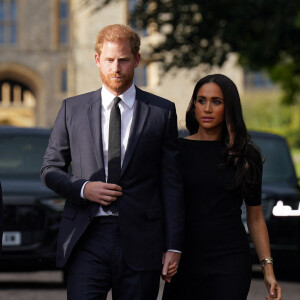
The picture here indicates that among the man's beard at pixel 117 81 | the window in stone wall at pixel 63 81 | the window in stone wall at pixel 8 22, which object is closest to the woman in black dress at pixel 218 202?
the man's beard at pixel 117 81

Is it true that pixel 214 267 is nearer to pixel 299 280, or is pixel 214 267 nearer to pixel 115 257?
pixel 115 257

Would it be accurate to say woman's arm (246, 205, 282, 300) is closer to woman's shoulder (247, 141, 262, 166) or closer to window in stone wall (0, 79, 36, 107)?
woman's shoulder (247, 141, 262, 166)

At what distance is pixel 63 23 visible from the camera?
59.2m

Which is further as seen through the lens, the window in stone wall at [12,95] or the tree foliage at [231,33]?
the window in stone wall at [12,95]

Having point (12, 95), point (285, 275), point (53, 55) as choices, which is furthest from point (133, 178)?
point (12, 95)

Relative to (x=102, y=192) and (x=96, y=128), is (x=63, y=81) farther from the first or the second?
(x=102, y=192)

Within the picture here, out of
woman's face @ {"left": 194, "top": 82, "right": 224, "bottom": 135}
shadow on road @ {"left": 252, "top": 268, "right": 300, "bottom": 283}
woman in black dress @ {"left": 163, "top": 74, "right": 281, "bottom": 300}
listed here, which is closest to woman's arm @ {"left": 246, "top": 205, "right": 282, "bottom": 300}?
woman in black dress @ {"left": 163, "top": 74, "right": 281, "bottom": 300}

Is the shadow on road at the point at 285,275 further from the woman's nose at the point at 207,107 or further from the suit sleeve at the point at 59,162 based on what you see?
the suit sleeve at the point at 59,162

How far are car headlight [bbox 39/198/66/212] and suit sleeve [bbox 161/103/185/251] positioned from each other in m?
4.87

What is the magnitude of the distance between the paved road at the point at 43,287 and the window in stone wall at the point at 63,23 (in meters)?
48.8

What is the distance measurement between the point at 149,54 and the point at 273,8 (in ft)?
11.4

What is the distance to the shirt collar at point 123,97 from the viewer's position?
180 inches

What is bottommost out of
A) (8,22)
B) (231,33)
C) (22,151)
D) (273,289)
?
(273,289)

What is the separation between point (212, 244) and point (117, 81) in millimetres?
909
